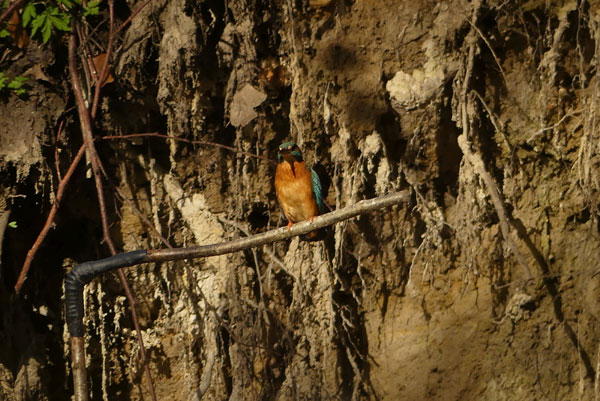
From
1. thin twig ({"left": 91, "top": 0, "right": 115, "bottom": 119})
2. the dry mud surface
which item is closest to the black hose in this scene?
the dry mud surface

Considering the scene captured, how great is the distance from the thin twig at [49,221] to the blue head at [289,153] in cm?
109

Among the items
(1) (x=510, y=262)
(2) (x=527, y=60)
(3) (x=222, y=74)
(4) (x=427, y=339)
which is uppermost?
(3) (x=222, y=74)

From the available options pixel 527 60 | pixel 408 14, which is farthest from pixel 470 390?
pixel 408 14

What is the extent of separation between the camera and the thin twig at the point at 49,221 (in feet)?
12.0

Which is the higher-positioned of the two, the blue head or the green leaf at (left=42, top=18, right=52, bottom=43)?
the green leaf at (left=42, top=18, right=52, bottom=43)

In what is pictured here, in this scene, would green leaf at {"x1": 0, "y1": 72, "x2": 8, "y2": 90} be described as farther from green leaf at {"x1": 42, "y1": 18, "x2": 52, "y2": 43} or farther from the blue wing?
the blue wing

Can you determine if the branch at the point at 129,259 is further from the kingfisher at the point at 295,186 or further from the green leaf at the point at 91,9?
the green leaf at the point at 91,9

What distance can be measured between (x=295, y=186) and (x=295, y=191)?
0.03 metres

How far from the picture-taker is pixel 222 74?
404 cm

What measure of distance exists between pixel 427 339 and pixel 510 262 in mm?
656

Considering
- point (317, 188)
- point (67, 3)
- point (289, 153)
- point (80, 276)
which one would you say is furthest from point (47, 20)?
point (80, 276)

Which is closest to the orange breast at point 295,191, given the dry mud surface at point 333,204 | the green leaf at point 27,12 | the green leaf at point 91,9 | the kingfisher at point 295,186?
the kingfisher at point 295,186

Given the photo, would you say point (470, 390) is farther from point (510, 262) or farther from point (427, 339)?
point (510, 262)

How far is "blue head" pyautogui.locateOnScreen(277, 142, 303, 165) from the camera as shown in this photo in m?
3.71
